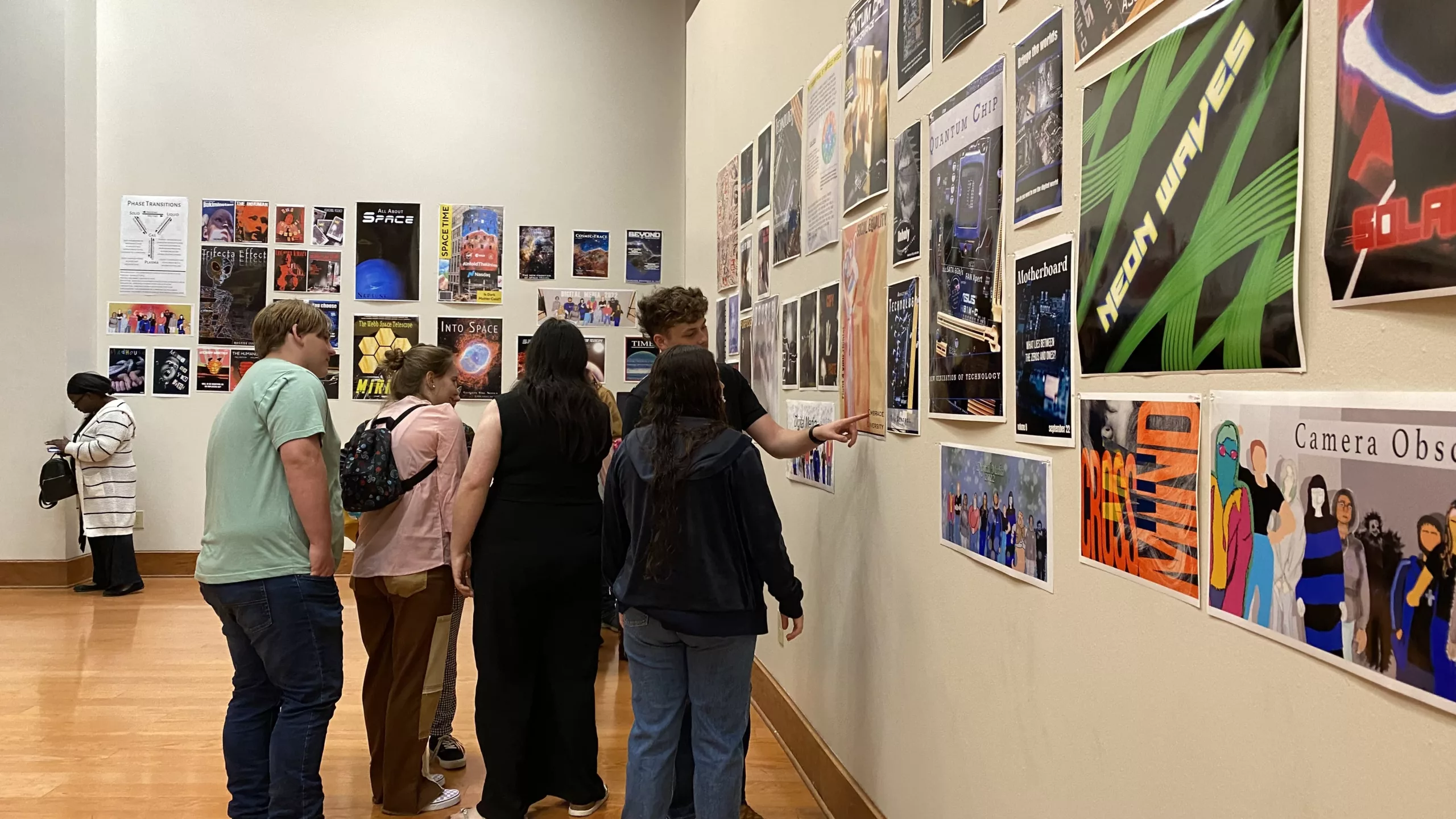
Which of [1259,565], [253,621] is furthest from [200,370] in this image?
[1259,565]

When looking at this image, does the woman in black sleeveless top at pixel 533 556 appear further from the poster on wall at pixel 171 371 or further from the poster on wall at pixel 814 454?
the poster on wall at pixel 171 371

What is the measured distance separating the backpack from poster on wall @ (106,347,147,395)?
19.0ft

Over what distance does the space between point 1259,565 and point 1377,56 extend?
2.02 feet

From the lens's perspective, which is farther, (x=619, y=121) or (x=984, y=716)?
(x=619, y=121)

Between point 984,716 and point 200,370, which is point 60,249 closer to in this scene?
point 200,370

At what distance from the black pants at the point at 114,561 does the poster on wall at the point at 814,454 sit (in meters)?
6.03

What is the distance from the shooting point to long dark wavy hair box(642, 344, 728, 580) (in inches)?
98.7

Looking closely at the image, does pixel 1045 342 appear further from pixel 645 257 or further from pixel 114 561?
pixel 114 561

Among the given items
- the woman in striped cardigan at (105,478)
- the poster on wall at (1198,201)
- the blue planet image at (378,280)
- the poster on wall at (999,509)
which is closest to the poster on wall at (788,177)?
the poster on wall at (999,509)

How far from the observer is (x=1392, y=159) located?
3.35 ft

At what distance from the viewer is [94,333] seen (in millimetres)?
7875

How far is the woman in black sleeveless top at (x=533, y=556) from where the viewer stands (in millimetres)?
3059

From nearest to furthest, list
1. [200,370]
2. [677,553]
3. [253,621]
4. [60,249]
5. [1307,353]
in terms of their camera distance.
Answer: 1. [1307,353]
2. [677,553]
3. [253,621]
4. [60,249]
5. [200,370]

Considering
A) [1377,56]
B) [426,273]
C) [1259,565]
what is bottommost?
[1259,565]
